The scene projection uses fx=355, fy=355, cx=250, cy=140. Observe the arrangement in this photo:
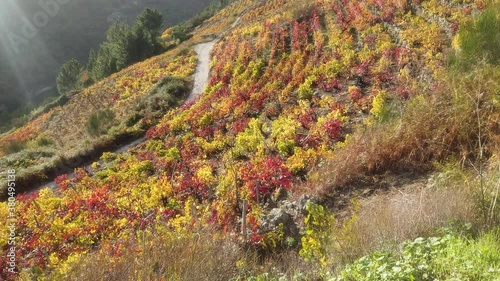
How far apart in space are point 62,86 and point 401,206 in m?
58.2

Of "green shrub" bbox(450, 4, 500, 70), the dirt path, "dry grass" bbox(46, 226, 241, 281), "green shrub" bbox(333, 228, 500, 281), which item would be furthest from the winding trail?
"green shrub" bbox(333, 228, 500, 281)

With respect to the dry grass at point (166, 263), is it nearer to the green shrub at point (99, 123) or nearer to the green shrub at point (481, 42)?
the green shrub at point (481, 42)

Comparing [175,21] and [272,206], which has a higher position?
[175,21]

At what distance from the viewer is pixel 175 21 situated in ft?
396

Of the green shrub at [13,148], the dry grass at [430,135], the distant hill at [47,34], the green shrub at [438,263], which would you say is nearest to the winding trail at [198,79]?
the green shrub at [13,148]

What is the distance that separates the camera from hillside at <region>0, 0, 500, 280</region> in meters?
3.40

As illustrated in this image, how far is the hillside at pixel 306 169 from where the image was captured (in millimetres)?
3404

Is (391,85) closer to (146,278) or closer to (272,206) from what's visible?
(272,206)

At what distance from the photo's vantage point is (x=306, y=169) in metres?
7.79

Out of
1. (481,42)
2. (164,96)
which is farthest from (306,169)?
(164,96)

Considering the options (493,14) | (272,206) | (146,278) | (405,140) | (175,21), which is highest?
(175,21)

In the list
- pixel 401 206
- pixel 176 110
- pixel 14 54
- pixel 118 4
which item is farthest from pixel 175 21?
pixel 401 206

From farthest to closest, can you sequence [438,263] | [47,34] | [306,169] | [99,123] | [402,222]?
[47,34] < [99,123] < [306,169] < [402,222] < [438,263]

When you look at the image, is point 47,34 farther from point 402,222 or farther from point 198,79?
point 402,222
